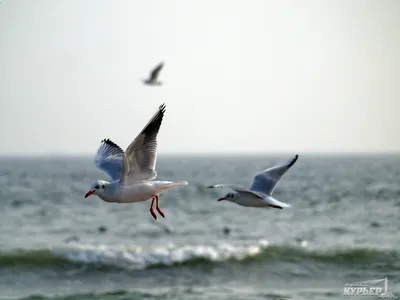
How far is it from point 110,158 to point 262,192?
8.47 ft

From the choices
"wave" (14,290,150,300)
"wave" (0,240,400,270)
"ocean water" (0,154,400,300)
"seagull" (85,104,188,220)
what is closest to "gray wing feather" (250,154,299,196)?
"seagull" (85,104,188,220)

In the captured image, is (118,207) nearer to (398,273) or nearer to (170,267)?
(170,267)

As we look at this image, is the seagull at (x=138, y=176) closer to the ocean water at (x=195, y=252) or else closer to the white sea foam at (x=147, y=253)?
the ocean water at (x=195, y=252)

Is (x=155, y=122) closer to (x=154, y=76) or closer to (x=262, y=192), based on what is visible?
(x=262, y=192)

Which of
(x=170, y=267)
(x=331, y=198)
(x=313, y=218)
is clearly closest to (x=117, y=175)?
(x=170, y=267)

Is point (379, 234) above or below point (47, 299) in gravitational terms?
above

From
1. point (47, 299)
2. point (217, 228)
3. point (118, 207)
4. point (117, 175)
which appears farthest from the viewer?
point (118, 207)

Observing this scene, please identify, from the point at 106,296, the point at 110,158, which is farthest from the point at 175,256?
the point at 110,158

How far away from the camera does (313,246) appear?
25.5 metres

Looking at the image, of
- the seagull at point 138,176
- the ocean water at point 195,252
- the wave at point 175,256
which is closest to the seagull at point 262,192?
the seagull at point 138,176

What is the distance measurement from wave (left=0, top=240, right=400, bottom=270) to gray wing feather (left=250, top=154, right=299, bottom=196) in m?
11.4

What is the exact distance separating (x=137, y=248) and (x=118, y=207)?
47.7 feet

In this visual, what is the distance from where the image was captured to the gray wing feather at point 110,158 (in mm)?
10703

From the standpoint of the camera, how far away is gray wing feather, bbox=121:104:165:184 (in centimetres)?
890
